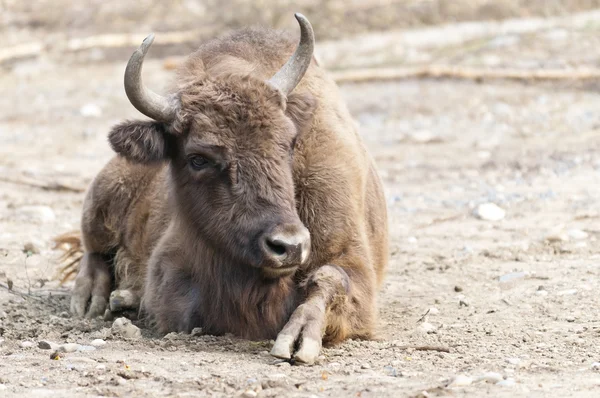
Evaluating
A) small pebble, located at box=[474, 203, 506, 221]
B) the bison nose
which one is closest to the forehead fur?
the bison nose

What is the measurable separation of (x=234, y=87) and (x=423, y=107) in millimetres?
9768

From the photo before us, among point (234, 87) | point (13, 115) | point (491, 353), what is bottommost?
point (13, 115)

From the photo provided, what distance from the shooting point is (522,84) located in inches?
645

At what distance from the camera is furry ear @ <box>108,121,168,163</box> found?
657 centimetres

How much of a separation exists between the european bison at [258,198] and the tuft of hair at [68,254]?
70.6 inches

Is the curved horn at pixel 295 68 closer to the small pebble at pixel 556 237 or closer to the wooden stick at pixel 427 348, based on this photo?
the wooden stick at pixel 427 348

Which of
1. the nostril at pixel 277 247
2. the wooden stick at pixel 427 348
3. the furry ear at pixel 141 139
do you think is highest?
the furry ear at pixel 141 139

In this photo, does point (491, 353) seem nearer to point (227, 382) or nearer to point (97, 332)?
point (227, 382)

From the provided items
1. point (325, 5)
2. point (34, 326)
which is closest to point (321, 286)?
point (34, 326)

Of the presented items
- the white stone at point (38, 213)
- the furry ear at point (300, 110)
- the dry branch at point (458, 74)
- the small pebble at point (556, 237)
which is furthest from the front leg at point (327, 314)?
the dry branch at point (458, 74)

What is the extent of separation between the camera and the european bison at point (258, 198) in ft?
20.1

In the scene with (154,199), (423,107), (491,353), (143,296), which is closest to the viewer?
(491,353)

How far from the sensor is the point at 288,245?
581 centimetres

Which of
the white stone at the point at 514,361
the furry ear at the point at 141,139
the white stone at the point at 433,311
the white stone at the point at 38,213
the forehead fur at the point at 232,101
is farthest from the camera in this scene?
the white stone at the point at 38,213
